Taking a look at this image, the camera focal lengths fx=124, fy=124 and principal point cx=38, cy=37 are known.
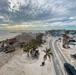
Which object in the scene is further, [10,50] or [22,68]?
[10,50]

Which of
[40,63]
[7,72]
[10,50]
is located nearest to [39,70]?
[40,63]

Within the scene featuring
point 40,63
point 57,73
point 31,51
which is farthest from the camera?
point 31,51

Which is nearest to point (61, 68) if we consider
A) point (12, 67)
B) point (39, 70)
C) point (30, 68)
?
point (39, 70)

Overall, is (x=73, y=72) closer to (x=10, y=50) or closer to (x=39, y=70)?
(x=39, y=70)

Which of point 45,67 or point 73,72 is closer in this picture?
point 73,72

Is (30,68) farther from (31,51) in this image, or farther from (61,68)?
(31,51)

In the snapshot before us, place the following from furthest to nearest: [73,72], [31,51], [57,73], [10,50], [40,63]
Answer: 1. [10,50]
2. [31,51]
3. [40,63]
4. [57,73]
5. [73,72]

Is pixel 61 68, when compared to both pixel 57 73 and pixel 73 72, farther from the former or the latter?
pixel 73 72

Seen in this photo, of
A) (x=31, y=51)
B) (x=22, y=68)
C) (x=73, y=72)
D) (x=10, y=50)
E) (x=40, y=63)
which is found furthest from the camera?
(x=10, y=50)

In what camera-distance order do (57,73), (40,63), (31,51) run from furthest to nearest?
(31,51) → (40,63) → (57,73)
